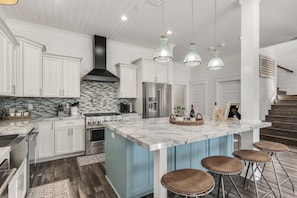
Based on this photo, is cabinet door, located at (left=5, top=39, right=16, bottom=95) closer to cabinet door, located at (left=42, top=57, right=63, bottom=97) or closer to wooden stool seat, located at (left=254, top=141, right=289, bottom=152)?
cabinet door, located at (left=42, top=57, right=63, bottom=97)

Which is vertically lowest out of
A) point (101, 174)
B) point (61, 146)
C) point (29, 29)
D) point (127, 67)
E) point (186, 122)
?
point (101, 174)

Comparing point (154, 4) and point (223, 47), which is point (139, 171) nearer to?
point (154, 4)

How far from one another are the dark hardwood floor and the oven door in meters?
0.38

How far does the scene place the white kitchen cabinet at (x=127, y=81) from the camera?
4.29 metres

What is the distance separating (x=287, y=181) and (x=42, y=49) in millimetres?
5097

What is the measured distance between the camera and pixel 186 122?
2117 millimetres

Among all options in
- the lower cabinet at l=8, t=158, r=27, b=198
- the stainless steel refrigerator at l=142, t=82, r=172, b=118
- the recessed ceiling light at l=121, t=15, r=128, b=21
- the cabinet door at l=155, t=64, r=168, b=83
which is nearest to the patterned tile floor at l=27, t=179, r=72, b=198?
the lower cabinet at l=8, t=158, r=27, b=198

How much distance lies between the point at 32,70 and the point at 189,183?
3.45 metres

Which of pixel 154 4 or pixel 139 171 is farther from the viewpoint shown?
pixel 154 4

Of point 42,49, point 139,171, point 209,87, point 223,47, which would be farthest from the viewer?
point 209,87

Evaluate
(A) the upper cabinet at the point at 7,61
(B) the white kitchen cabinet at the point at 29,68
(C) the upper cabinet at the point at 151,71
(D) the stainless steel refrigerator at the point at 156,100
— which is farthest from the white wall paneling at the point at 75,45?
(D) the stainless steel refrigerator at the point at 156,100

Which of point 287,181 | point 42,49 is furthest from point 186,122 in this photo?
point 42,49

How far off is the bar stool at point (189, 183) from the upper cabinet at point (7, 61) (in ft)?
8.20

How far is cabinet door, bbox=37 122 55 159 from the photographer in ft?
10.2
